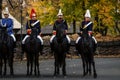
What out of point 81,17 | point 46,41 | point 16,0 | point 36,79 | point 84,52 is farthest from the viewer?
point 16,0

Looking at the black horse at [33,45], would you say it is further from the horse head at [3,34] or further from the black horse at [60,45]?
the horse head at [3,34]

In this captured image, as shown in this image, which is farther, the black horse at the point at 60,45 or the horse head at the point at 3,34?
the horse head at the point at 3,34

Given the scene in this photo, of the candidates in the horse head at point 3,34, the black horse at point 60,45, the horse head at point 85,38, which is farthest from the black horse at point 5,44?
the horse head at point 85,38

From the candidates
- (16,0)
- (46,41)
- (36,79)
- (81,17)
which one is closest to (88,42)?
(36,79)

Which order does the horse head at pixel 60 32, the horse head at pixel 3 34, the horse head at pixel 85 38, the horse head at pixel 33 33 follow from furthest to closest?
the horse head at pixel 33 33, the horse head at pixel 85 38, the horse head at pixel 3 34, the horse head at pixel 60 32

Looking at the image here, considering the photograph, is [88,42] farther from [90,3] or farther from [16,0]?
[16,0]

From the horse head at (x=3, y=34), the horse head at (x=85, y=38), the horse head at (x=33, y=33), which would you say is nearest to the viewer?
the horse head at (x=3, y=34)

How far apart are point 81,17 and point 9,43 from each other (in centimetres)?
2328

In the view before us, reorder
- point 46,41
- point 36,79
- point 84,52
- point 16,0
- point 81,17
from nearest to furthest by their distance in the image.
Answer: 1. point 36,79
2. point 84,52
3. point 46,41
4. point 81,17
5. point 16,0

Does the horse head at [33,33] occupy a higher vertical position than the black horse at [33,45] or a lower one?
higher

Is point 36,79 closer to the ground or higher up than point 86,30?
closer to the ground

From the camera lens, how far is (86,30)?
22.5 meters

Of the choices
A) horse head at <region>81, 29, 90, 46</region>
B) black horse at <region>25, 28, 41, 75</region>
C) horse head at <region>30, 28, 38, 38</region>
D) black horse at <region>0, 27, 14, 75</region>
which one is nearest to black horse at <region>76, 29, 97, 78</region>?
horse head at <region>81, 29, 90, 46</region>

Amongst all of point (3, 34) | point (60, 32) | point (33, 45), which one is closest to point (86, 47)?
point (60, 32)
